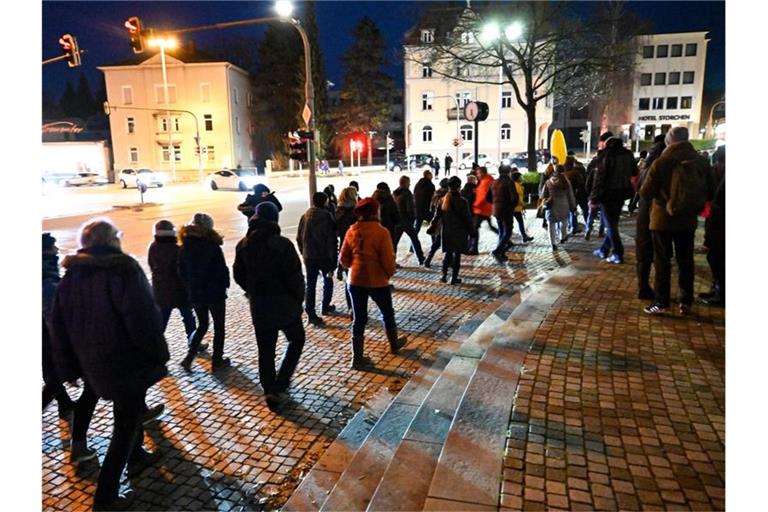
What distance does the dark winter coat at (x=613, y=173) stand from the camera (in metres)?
8.81

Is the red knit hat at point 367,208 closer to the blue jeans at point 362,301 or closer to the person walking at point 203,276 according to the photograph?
the blue jeans at point 362,301

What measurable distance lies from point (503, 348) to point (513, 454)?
2.04 metres

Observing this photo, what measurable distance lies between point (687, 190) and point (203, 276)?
508 cm

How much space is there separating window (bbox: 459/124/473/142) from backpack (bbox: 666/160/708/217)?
53.6 m

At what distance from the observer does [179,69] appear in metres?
54.9

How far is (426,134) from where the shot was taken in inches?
2302

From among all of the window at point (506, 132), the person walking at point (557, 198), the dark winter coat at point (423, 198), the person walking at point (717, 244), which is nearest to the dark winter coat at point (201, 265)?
the person walking at point (717, 244)

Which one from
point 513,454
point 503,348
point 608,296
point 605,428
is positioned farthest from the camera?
point 608,296

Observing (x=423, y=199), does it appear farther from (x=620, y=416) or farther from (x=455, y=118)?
(x=455, y=118)

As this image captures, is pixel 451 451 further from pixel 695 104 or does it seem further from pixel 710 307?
pixel 695 104

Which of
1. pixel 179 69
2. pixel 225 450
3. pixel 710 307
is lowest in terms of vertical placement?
pixel 225 450

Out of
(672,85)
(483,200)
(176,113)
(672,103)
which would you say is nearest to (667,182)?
(483,200)

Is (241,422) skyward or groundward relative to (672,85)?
groundward

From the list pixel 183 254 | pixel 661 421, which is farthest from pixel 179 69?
pixel 661 421
